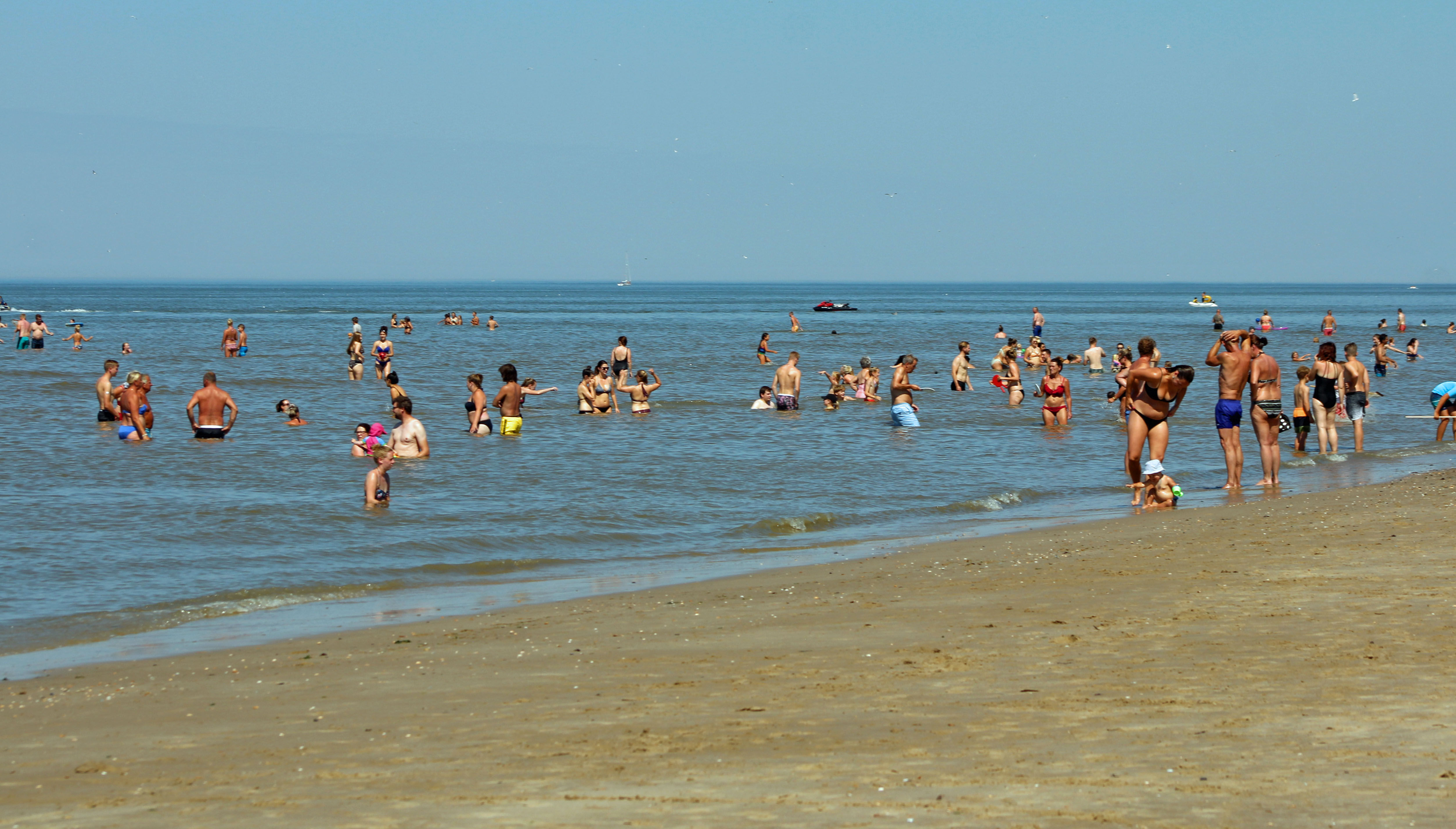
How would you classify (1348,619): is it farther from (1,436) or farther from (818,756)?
(1,436)

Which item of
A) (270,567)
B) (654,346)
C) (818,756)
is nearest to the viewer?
(818,756)

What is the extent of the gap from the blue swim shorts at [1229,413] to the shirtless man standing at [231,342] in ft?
116

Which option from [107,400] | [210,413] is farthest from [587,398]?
[107,400]

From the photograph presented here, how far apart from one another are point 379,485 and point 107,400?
10888 mm

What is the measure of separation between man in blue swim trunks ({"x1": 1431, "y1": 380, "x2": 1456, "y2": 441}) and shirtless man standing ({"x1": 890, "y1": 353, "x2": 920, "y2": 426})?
7.61 metres

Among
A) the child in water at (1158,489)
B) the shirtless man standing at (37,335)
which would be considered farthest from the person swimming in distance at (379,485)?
the shirtless man standing at (37,335)

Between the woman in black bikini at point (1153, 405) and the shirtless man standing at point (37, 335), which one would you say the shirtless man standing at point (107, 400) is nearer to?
the woman in black bikini at point (1153, 405)

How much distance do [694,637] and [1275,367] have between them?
32.2ft

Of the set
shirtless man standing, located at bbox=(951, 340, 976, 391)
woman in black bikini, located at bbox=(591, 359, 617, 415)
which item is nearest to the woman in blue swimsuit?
woman in black bikini, located at bbox=(591, 359, 617, 415)

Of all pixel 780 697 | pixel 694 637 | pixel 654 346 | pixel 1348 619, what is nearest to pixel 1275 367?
pixel 1348 619

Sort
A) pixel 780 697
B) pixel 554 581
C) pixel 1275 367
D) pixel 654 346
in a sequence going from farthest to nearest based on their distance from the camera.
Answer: pixel 654 346, pixel 1275 367, pixel 554 581, pixel 780 697

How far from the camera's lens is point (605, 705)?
5027mm

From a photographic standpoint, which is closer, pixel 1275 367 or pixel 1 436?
pixel 1275 367

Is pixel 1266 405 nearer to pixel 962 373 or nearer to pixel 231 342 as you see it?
pixel 962 373
